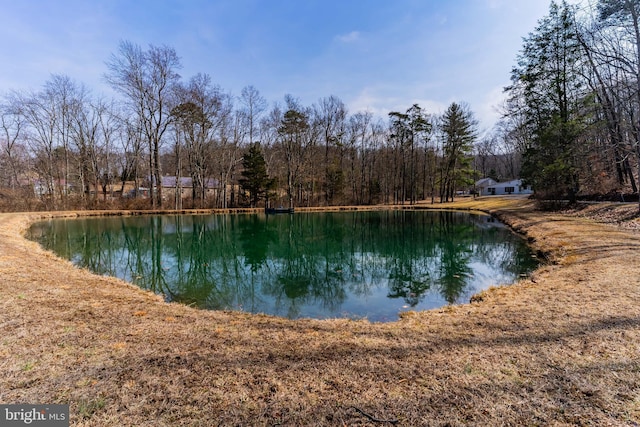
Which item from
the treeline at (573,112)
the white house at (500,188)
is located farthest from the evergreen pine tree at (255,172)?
the white house at (500,188)

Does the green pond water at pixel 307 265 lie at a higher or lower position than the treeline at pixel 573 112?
lower

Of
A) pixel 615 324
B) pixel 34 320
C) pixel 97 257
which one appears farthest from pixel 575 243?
pixel 97 257

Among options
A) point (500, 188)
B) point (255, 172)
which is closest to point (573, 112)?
point (255, 172)

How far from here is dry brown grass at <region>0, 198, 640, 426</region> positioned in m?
2.44

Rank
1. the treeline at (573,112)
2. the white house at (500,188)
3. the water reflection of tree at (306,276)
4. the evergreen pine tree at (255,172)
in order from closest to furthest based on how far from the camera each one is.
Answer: the water reflection of tree at (306,276)
the treeline at (573,112)
the evergreen pine tree at (255,172)
the white house at (500,188)

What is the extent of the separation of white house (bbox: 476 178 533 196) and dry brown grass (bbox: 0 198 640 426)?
191ft

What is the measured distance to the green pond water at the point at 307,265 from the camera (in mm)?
7180

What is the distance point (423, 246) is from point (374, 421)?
12.6 m

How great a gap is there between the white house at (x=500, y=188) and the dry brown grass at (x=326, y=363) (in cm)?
5824

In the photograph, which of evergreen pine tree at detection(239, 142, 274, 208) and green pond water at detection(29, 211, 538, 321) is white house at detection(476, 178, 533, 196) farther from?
green pond water at detection(29, 211, 538, 321)

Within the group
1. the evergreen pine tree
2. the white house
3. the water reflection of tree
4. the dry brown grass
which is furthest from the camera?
the white house

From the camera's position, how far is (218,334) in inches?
161

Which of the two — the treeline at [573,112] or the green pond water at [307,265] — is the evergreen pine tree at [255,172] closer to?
the green pond water at [307,265]

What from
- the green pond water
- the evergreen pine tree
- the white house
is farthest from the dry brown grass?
the white house
